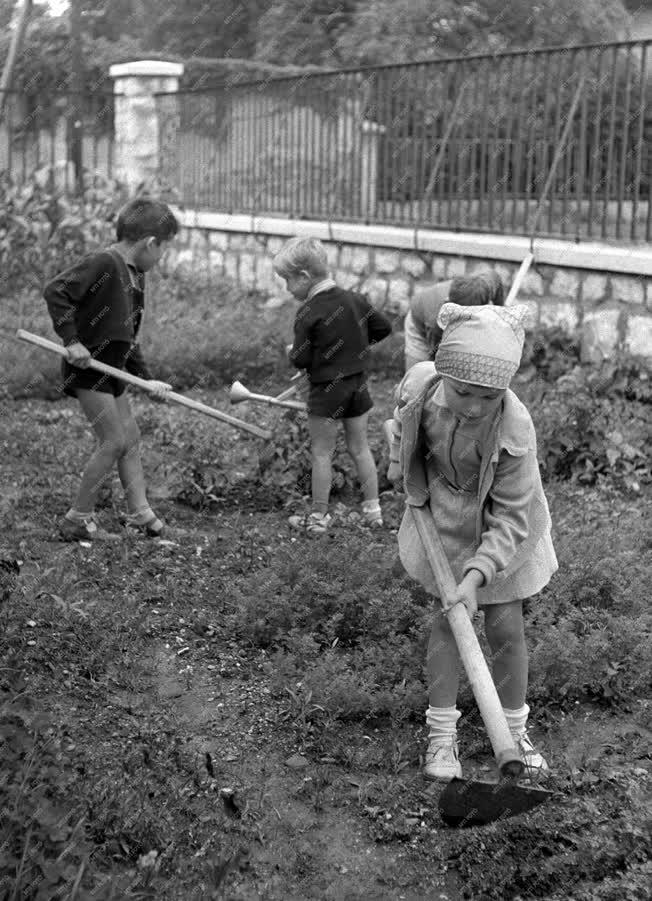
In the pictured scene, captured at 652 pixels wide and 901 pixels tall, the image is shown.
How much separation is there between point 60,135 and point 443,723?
11607 mm

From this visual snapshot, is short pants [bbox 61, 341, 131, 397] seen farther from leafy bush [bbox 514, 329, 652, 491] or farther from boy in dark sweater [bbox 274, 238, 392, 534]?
leafy bush [bbox 514, 329, 652, 491]

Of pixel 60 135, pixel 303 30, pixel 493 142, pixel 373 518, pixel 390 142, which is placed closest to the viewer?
pixel 373 518

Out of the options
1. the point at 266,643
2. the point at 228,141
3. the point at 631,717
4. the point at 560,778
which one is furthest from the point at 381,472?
the point at 228,141

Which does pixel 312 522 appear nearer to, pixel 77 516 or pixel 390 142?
pixel 77 516

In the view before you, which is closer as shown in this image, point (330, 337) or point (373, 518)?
point (330, 337)

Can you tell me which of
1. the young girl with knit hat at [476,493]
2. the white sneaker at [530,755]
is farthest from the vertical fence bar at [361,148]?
the white sneaker at [530,755]

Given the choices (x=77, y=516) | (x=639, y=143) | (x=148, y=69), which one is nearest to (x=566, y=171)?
(x=639, y=143)

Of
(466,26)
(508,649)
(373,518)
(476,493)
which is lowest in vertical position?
(373,518)

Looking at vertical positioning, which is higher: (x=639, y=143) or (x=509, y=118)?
(x=509, y=118)

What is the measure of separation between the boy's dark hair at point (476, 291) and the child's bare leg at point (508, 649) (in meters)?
1.62

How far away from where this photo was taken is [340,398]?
574 cm

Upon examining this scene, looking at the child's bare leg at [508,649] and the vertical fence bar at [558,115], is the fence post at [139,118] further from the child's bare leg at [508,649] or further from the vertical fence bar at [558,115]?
the child's bare leg at [508,649]

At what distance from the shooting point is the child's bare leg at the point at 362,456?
5.87 meters

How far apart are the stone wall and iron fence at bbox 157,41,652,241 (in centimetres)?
30
